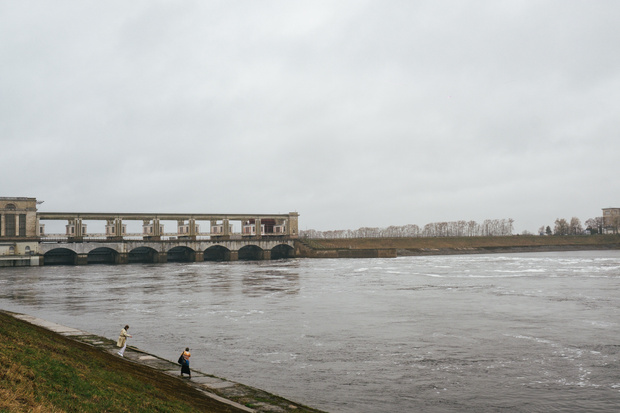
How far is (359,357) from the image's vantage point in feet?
77.8

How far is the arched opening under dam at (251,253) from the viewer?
144m

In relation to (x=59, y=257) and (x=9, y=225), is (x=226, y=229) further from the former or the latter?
(x=9, y=225)

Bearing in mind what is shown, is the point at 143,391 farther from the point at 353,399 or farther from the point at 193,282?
the point at 193,282

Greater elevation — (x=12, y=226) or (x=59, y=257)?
(x=12, y=226)

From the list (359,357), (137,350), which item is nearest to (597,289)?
(359,357)

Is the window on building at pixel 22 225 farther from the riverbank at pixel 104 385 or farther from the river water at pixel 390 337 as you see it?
the riverbank at pixel 104 385

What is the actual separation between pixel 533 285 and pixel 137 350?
43.7m

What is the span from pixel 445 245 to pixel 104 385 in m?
165

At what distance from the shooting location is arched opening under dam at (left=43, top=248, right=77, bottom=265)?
11912cm

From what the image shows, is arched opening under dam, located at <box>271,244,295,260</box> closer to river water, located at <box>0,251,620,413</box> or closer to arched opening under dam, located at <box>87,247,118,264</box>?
arched opening under dam, located at <box>87,247,118,264</box>

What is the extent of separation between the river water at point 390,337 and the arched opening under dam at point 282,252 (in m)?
91.8

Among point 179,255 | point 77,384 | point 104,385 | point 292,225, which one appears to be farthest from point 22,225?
point 77,384

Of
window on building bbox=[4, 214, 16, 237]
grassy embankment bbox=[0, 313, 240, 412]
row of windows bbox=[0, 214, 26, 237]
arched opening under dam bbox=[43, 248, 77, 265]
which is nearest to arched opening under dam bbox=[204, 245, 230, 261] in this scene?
arched opening under dam bbox=[43, 248, 77, 265]

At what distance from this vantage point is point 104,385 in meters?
14.1
